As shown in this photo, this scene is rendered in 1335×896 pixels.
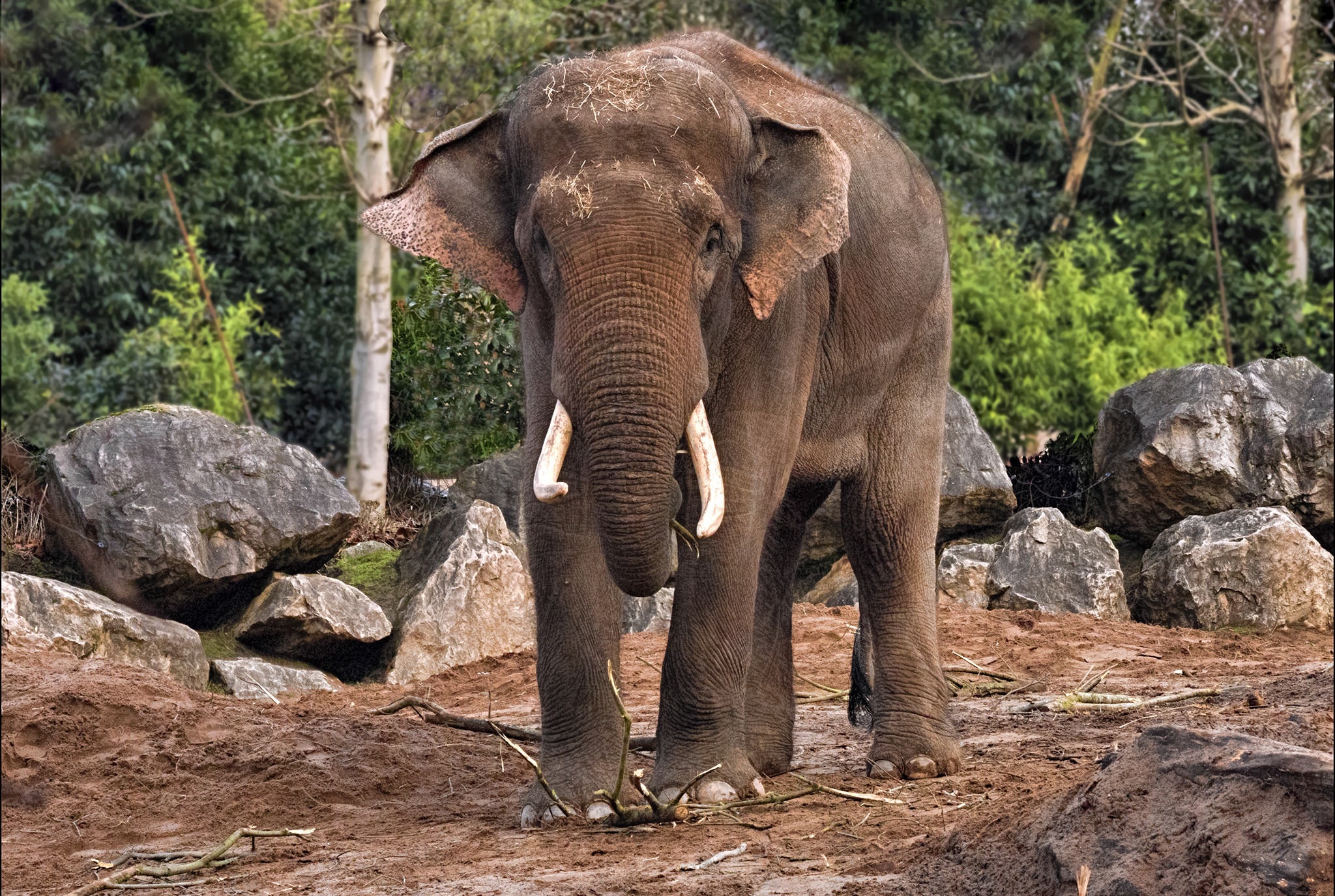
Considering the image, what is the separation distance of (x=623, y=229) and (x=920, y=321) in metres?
2.39

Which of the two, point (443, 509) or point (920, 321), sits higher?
point (920, 321)

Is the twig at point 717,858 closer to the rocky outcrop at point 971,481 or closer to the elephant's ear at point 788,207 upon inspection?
the elephant's ear at point 788,207

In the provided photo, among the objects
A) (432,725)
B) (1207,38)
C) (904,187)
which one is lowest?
(432,725)

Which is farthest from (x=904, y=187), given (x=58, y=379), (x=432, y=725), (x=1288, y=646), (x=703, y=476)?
(x=58, y=379)

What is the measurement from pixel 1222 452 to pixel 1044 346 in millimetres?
5233

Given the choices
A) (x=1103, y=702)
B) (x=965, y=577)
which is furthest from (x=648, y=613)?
(x=1103, y=702)

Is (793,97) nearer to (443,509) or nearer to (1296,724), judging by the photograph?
(1296,724)

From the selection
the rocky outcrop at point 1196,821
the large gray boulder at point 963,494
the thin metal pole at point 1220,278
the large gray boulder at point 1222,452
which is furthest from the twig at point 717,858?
the thin metal pole at point 1220,278

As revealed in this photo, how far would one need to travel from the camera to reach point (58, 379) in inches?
805

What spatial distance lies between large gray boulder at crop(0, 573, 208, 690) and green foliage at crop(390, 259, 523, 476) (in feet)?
12.4

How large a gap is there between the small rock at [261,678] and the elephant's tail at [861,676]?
11.6 ft

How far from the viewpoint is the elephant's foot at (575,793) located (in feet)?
18.9

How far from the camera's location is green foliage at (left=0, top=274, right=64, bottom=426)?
19672 millimetres

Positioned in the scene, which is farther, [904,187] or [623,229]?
[904,187]
